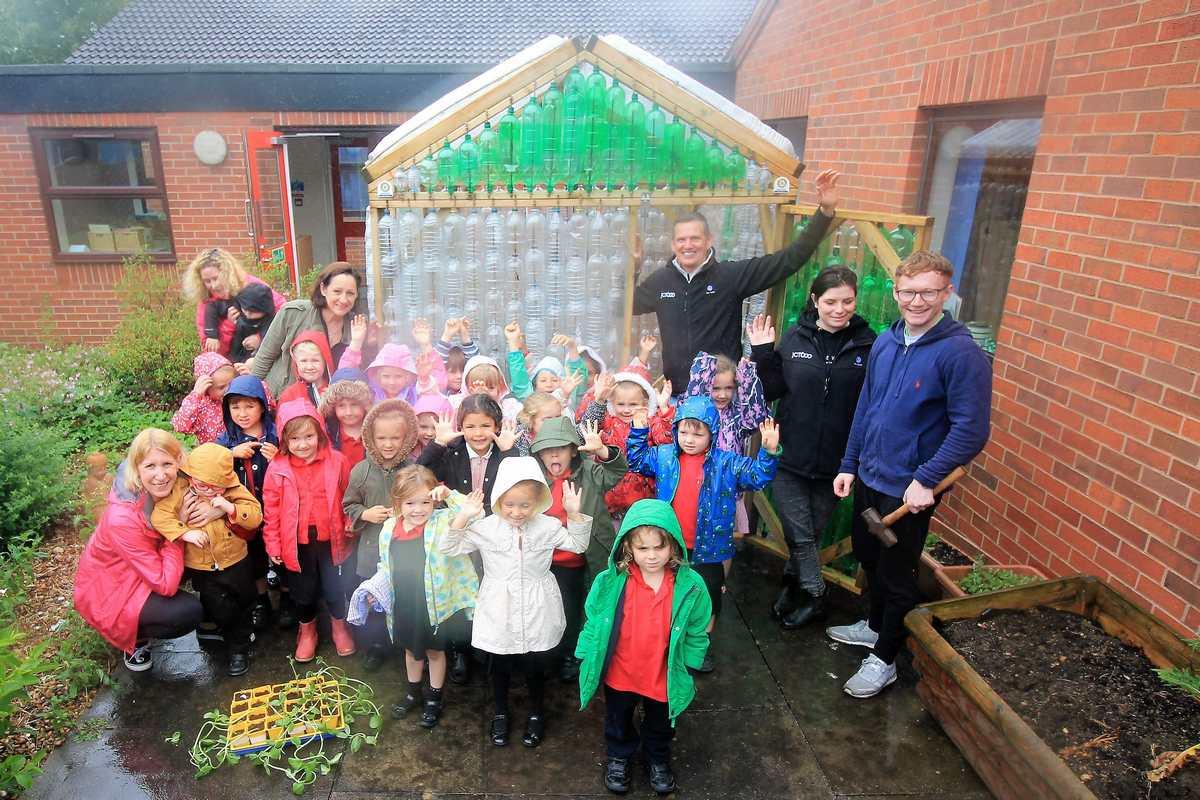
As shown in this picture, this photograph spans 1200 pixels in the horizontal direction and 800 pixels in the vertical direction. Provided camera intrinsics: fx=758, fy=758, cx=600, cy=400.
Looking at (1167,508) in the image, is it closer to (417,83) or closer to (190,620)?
(190,620)

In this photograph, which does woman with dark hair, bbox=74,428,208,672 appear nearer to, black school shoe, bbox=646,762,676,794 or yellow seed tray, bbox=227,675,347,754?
yellow seed tray, bbox=227,675,347,754

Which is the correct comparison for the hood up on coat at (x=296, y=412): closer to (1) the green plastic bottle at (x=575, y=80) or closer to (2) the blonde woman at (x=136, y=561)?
(2) the blonde woman at (x=136, y=561)

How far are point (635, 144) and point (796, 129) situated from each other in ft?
13.4

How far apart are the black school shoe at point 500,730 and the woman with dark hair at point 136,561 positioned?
5.53 ft

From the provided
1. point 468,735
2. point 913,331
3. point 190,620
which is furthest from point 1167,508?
point 190,620

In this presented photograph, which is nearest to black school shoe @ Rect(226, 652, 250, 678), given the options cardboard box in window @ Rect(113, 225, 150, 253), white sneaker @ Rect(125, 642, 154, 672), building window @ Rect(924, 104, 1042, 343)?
white sneaker @ Rect(125, 642, 154, 672)

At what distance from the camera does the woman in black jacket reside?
3.93 m

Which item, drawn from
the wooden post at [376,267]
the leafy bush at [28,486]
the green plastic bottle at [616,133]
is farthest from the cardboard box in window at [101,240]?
the green plastic bottle at [616,133]

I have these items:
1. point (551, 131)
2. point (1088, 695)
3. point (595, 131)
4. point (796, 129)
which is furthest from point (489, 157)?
point (796, 129)

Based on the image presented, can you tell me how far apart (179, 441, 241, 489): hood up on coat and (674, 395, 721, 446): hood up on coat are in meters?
2.25

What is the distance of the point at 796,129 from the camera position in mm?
7984

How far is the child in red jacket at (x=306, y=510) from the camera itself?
373 centimetres

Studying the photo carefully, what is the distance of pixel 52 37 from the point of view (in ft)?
64.3

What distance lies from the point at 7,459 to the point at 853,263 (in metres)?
5.48
